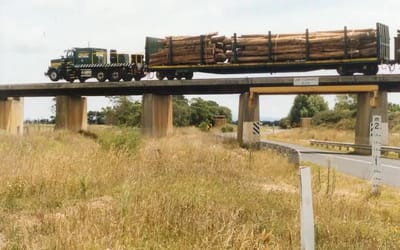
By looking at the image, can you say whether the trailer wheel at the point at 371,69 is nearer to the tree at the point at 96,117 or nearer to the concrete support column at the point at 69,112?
the concrete support column at the point at 69,112

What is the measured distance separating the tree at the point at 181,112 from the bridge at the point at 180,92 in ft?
103

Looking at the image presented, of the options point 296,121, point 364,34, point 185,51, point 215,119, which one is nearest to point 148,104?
A: point 185,51

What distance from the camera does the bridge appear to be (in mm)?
27812

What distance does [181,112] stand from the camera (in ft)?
233

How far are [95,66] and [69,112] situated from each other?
389 centimetres

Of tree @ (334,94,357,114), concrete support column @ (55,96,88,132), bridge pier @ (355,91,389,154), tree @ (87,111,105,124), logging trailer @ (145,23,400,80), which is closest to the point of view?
bridge pier @ (355,91,389,154)

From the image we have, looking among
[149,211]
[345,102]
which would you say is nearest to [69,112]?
[149,211]

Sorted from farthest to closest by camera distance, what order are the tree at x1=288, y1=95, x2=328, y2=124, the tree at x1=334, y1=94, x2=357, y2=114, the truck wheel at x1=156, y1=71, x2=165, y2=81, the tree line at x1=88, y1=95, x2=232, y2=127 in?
the tree at x1=288, y1=95, x2=328, y2=124
the tree at x1=334, y1=94, x2=357, y2=114
the tree line at x1=88, y1=95, x2=232, y2=127
the truck wheel at x1=156, y1=71, x2=165, y2=81

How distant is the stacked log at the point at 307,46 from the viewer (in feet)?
93.6

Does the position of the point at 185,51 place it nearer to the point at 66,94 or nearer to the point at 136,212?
the point at 66,94

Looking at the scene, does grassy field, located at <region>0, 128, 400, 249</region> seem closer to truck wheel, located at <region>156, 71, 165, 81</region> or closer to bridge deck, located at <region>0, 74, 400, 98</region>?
bridge deck, located at <region>0, 74, 400, 98</region>

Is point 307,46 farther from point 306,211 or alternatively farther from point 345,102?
point 345,102

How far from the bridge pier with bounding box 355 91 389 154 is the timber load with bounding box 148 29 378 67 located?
7.73 feet

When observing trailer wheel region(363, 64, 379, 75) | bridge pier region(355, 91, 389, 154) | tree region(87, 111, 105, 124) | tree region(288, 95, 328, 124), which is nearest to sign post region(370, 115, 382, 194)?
bridge pier region(355, 91, 389, 154)
